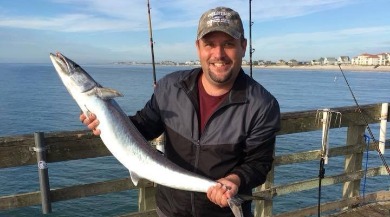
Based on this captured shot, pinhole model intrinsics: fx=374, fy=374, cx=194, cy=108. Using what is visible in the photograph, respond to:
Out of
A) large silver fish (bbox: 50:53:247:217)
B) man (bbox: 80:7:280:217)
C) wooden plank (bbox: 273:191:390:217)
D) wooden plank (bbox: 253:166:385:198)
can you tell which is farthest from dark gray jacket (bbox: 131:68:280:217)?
wooden plank (bbox: 273:191:390:217)

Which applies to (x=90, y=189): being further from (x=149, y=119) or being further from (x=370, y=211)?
(x=370, y=211)

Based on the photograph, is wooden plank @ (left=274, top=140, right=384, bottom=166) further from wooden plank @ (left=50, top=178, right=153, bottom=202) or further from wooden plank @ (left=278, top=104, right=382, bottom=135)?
wooden plank @ (left=50, top=178, right=153, bottom=202)

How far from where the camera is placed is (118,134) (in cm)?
290

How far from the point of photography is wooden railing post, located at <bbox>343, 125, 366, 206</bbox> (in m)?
5.64

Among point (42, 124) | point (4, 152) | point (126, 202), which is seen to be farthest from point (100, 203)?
point (42, 124)

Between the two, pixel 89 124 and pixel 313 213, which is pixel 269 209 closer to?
pixel 313 213

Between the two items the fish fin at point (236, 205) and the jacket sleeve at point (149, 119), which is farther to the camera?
the jacket sleeve at point (149, 119)

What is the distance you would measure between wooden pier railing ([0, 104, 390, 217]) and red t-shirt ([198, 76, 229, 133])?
1.25m

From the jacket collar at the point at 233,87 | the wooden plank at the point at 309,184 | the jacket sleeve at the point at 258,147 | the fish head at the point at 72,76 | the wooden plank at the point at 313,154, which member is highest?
the fish head at the point at 72,76

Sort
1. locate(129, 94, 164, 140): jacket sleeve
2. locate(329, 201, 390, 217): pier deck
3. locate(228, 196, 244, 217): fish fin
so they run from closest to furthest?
locate(228, 196, 244, 217): fish fin
locate(129, 94, 164, 140): jacket sleeve
locate(329, 201, 390, 217): pier deck

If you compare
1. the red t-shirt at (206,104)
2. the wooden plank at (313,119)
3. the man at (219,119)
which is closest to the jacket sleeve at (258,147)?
the man at (219,119)

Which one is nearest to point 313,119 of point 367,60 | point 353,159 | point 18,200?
point 353,159

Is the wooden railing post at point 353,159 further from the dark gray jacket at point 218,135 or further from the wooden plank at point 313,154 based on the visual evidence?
the dark gray jacket at point 218,135

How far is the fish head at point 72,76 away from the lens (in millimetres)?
2830
